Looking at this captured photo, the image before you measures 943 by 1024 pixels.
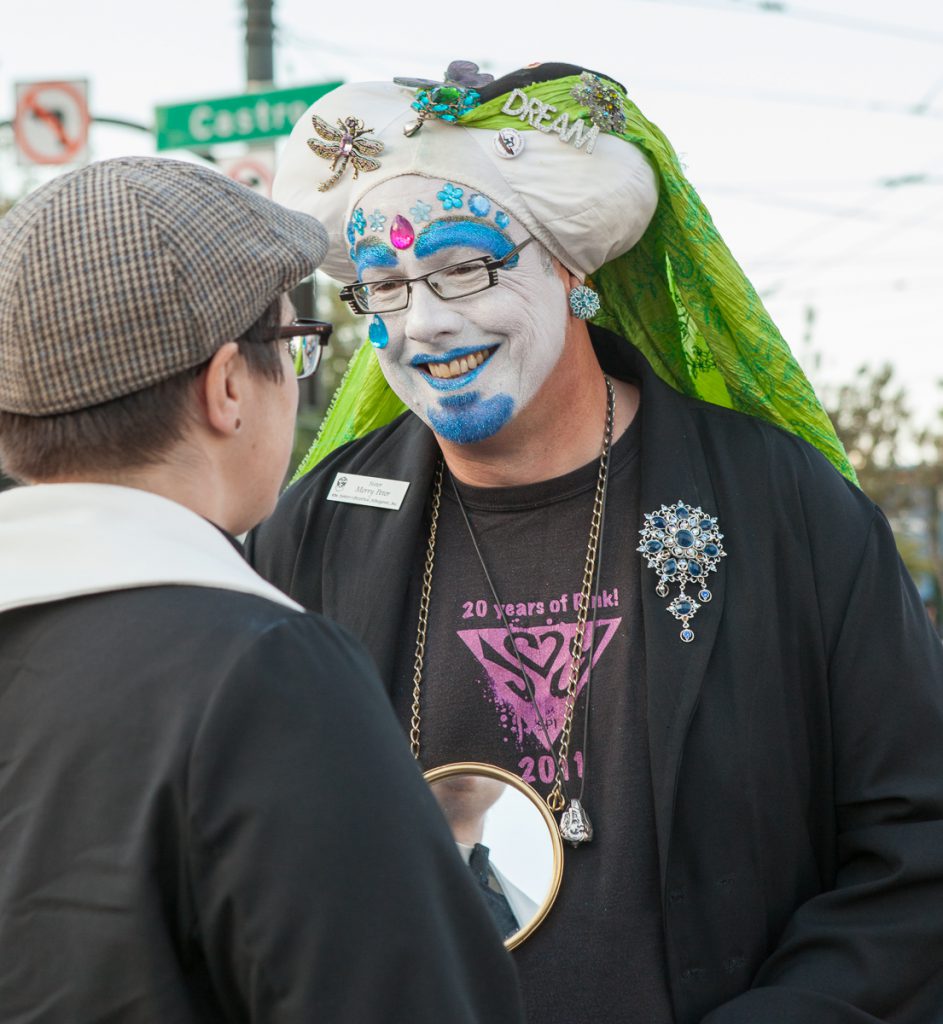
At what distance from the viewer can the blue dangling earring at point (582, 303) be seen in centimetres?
280

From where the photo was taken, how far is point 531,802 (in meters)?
2.37

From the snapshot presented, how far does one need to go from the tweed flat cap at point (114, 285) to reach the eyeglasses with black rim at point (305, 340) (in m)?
0.15

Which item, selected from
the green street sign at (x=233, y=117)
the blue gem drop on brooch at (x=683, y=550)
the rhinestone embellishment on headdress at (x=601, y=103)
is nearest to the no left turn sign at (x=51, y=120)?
the green street sign at (x=233, y=117)

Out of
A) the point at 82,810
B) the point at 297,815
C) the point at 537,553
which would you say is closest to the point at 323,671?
the point at 297,815

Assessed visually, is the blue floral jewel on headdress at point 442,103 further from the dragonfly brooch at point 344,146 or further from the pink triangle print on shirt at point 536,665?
the pink triangle print on shirt at point 536,665

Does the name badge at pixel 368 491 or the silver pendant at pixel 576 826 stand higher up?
the name badge at pixel 368 491

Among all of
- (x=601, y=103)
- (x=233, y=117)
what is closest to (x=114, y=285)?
(x=601, y=103)

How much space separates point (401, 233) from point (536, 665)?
871mm

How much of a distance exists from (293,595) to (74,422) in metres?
1.36

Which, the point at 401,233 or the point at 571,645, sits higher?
the point at 401,233

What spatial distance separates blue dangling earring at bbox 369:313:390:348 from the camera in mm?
2693

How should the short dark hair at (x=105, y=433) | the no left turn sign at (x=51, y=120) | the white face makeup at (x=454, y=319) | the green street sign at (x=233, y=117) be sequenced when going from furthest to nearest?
the no left turn sign at (x=51, y=120) < the green street sign at (x=233, y=117) < the white face makeup at (x=454, y=319) < the short dark hair at (x=105, y=433)

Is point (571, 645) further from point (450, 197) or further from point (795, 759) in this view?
point (450, 197)

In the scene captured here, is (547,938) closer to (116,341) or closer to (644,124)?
(116,341)
